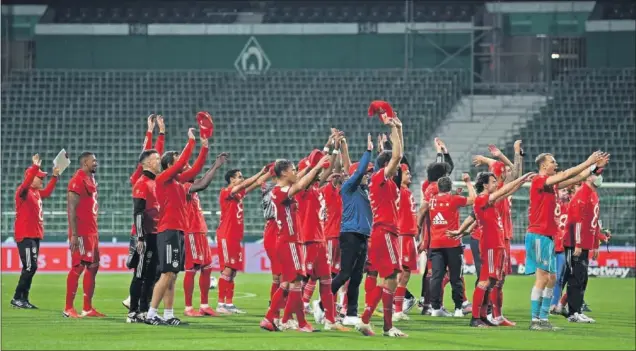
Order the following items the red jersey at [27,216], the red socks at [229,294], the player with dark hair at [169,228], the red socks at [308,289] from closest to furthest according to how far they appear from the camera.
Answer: the player with dark hair at [169,228]
the red socks at [308,289]
the red socks at [229,294]
the red jersey at [27,216]

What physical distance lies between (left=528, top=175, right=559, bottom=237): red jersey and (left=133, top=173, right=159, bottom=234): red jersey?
5.01 metres

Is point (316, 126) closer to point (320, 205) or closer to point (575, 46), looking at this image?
point (575, 46)

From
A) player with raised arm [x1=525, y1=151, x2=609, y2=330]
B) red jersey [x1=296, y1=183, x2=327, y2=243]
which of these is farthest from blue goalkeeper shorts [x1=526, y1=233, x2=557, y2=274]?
red jersey [x1=296, y1=183, x2=327, y2=243]

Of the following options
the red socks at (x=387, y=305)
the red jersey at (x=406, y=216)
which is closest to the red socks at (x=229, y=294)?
the red jersey at (x=406, y=216)

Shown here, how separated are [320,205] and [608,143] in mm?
27684

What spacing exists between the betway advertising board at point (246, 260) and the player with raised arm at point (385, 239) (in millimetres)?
18331

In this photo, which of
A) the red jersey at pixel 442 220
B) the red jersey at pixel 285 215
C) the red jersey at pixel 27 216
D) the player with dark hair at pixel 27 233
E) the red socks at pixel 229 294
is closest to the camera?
the red jersey at pixel 285 215

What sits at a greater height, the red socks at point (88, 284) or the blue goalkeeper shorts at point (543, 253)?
the blue goalkeeper shorts at point (543, 253)

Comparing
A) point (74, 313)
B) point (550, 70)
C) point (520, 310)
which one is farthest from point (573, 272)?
point (550, 70)

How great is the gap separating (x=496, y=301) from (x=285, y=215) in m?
4.18

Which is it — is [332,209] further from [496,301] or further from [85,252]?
[85,252]

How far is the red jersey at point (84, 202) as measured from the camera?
18422 millimetres

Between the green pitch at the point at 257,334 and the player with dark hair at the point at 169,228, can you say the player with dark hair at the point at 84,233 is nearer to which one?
the green pitch at the point at 257,334

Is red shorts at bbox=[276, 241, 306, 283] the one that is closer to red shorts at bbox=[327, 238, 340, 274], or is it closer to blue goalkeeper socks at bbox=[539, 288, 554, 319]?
red shorts at bbox=[327, 238, 340, 274]
